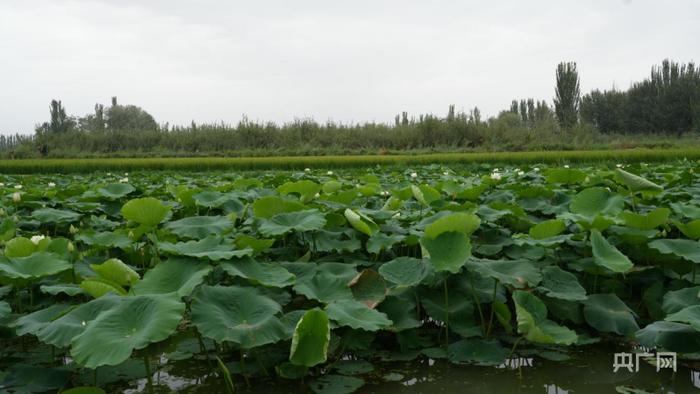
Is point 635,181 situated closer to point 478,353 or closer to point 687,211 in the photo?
point 687,211

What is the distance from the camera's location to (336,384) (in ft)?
5.33

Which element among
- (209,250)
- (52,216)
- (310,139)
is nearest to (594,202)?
(209,250)

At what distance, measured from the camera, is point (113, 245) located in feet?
7.22

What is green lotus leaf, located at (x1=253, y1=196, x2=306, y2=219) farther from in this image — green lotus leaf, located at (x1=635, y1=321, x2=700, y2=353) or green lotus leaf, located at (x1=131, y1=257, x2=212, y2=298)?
green lotus leaf, located at (x1=635, y1=321, x2=700, y2=353)

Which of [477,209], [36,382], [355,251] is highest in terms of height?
[477,209]

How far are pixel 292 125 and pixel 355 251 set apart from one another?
19.8 metres

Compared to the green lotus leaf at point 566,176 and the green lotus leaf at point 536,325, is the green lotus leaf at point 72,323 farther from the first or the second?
the green lotus leaf at point 566,176

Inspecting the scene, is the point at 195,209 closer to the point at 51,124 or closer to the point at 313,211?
the point at 313,211

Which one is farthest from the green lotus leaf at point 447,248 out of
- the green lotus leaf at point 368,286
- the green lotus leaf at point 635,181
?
the green lotus leaf at point 635,181

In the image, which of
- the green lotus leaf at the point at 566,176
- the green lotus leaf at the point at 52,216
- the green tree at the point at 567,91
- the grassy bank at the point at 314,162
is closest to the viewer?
the green lotus leaf at the point at 52,216

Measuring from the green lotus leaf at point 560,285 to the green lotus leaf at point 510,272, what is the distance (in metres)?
0.07

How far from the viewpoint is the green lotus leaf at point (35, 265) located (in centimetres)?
169

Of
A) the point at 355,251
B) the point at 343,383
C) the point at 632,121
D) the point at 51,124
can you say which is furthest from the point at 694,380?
the point at 51,124

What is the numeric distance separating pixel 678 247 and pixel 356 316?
122cm
